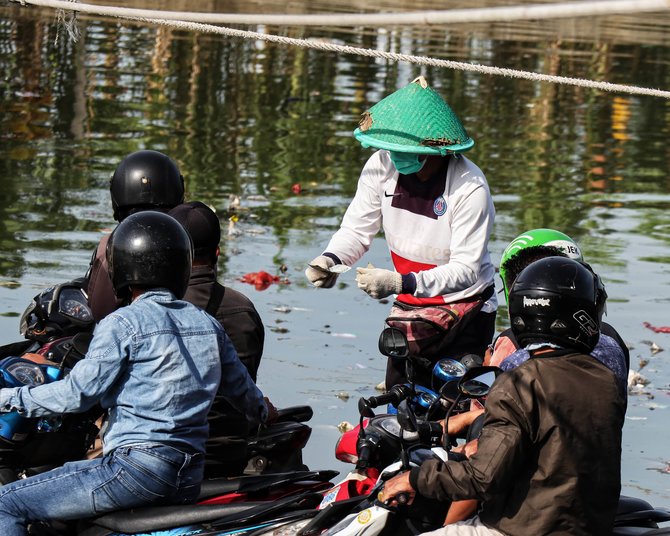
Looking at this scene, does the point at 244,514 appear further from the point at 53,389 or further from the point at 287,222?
the point at 287,222

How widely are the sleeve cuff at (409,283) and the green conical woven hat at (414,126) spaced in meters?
0.57

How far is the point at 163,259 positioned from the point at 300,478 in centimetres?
105

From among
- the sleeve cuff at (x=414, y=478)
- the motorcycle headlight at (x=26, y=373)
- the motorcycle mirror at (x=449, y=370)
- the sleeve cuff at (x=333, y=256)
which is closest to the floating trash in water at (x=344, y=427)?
the sleeve cuff at (x=333, y=256)

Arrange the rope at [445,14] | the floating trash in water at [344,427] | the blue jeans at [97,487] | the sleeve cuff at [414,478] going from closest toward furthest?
the sleeve cuff at [414,478]
the rope at [445,14]
the blue jeans at [97,487]
the floating trash in water at [344,427]

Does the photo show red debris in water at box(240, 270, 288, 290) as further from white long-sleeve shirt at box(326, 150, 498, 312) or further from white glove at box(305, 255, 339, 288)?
white glove at box(305, 255, 339, 288)

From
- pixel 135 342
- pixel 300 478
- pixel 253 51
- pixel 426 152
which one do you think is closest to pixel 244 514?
pixel 300 478

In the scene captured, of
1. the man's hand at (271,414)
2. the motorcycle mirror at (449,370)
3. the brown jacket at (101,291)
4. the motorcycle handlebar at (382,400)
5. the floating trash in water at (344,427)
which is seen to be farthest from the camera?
the floating trash in water at (344,427)

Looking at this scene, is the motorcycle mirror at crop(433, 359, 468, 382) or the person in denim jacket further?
the motorcycle mirror at crop(433, 359, 468, 382)

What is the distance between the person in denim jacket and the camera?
15.5 feet

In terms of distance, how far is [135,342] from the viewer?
4723mm

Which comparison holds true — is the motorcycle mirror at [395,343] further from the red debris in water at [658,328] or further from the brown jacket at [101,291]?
the red debris in water at [658,328]

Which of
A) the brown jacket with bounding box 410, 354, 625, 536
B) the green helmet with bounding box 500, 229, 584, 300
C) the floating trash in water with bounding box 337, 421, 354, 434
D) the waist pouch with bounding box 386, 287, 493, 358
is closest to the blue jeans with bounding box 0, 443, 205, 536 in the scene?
the brown jacket with bounding box 410, 354, 625, 536

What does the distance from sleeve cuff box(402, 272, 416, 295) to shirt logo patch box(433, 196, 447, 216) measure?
44 cm

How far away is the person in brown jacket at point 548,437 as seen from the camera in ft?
13.3
